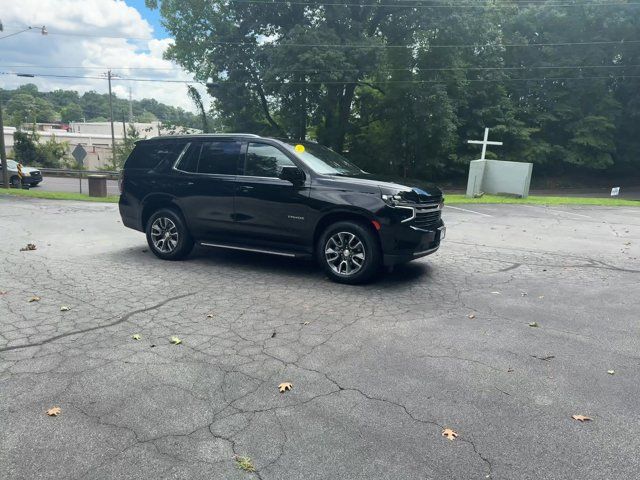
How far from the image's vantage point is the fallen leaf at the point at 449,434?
9.80 feet

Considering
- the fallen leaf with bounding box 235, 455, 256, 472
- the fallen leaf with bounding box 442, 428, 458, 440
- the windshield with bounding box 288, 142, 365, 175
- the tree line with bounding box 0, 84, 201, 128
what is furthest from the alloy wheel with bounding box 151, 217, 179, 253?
the tree line with bounding box 0, 84, 201, 128

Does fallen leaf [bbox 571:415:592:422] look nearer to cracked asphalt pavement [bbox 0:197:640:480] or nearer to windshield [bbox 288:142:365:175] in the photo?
cracked asphalt pavement [bbox 0:197:640:480]

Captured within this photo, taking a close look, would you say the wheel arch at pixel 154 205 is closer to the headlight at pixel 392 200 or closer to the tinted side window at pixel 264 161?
the tinted side window at pixel 264 161

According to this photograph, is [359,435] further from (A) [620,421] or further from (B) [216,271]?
(B) [216,271]

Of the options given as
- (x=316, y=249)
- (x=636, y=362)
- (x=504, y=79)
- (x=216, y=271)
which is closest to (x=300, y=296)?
(x=316, y=249)

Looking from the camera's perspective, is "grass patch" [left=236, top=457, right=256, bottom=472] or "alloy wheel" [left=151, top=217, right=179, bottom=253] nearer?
"grass patch" [left=236, top=457, right=256, bottom=472]

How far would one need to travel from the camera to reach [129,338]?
4.42 metres

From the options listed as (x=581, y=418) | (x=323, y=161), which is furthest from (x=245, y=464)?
(x=323, y=161)

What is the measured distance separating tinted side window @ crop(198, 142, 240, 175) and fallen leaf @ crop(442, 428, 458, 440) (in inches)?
196

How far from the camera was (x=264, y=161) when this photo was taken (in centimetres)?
693

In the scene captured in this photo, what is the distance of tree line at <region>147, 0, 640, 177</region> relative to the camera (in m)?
27.8

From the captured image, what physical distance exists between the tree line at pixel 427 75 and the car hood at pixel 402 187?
20.6 metres

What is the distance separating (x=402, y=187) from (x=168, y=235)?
370 cm

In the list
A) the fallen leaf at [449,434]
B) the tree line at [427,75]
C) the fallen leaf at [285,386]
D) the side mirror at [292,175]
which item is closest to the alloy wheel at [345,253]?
the side mirror at [292,175]
